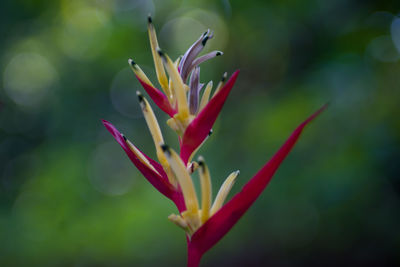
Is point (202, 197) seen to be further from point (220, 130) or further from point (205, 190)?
point (220, 130)

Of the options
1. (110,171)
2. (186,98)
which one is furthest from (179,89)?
(110,171)

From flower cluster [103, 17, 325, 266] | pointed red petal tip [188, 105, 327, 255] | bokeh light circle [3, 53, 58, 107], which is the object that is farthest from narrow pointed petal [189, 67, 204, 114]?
bokeh light circle [3, 53, 58, 107]

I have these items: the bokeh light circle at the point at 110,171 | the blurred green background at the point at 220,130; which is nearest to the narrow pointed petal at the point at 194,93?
the blurred green background at the point at 220,130

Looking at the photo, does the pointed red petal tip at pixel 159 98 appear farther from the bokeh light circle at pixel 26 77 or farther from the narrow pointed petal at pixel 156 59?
the bokeh light circle at pixel 26 77

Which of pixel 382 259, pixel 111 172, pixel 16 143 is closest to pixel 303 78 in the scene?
pixel 382 259

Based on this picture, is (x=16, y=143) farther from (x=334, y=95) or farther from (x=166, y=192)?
(x=166, y=192)

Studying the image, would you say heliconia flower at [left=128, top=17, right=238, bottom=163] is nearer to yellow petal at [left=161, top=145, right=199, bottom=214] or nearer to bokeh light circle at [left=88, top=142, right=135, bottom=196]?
yellow petal at [left=161, top=145, right=199, bottom=214]
